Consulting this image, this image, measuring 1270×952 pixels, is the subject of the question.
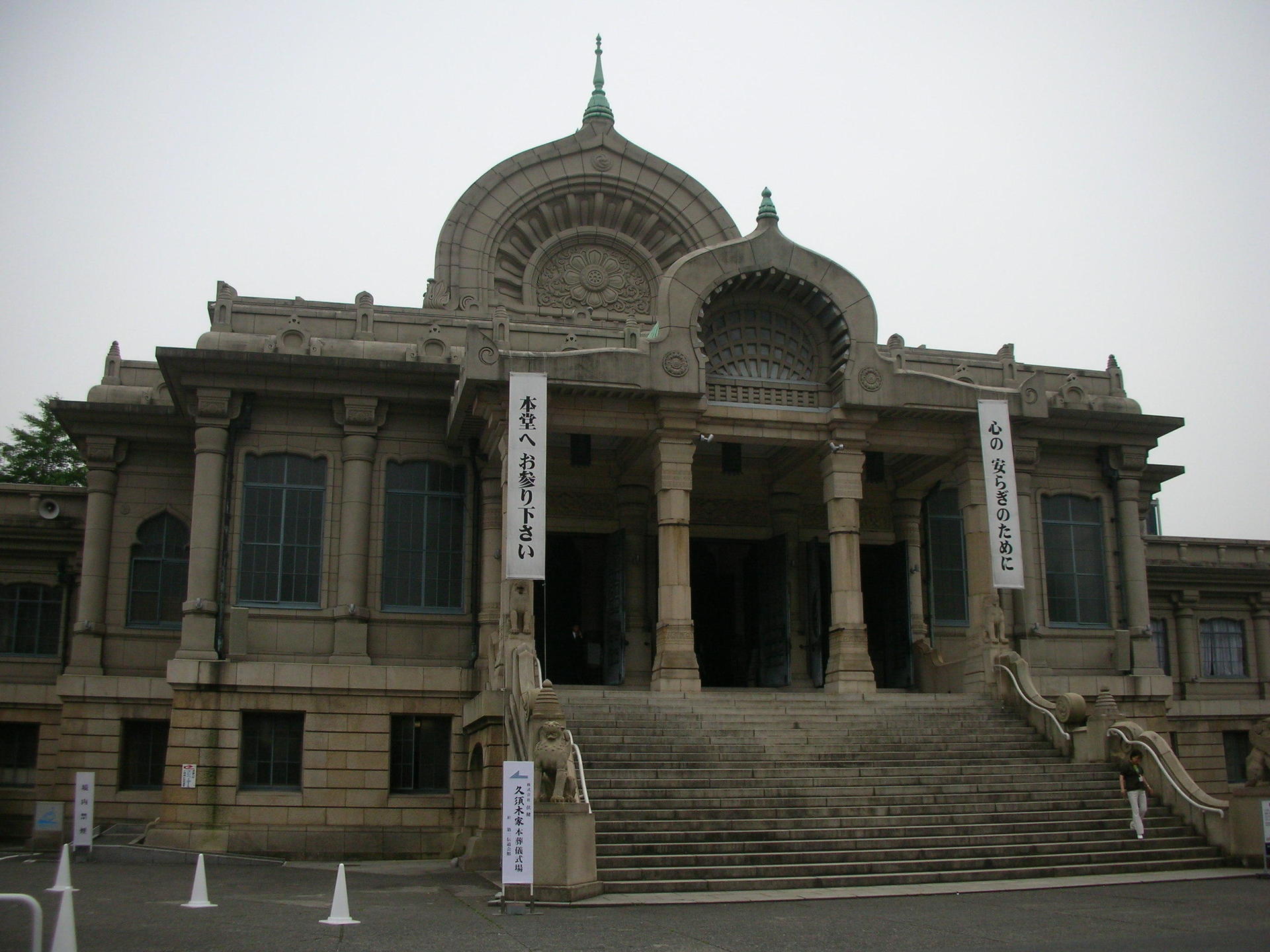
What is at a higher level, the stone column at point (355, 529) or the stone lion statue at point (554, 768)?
the stone column at point (355, 529)

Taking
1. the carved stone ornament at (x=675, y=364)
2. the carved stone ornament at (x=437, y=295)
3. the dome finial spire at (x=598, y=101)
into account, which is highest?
the dome finial spire at (x=598, y=101)

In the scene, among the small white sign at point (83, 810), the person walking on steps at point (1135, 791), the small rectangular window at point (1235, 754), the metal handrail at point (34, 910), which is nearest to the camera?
the metal handrail at point (34, 910)

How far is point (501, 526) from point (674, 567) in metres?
4.06

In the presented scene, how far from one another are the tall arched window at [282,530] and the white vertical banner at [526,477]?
5710mm

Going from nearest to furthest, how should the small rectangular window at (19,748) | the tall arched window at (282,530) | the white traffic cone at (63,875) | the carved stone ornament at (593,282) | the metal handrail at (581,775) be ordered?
the white traffic cone at (63,875), the metal handrail at (581,775), the tall arched window at (282,530), the small rectangular window at (19,748), the carved stone ornament at (593,282)

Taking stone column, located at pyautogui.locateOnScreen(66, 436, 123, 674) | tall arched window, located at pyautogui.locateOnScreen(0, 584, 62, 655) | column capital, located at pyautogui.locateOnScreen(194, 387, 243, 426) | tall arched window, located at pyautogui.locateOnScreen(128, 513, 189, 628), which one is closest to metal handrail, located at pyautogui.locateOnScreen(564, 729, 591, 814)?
column capital, located at pyautogui.locateOnScreen(194, 387, 243, 426)

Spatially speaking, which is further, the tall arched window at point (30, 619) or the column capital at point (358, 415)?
the tall arched window at point (30, 619)

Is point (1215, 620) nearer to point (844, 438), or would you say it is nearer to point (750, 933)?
point (844, 438)

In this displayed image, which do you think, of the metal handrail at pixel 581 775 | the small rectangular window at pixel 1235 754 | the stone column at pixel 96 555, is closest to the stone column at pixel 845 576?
the metal handrail at pixel 581 775

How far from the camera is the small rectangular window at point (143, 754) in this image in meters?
25.7

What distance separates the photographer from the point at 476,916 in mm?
14211

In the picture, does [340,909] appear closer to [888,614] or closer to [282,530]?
[282,530]

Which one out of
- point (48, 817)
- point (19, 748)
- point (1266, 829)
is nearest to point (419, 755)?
point (48, 817)

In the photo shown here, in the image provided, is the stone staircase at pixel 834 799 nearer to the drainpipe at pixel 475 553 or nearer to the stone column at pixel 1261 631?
the drainpipe at pixel 475 553
